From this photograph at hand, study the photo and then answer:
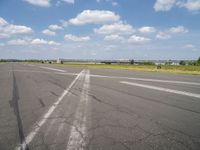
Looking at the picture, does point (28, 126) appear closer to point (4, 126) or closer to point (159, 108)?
point (4, 126)

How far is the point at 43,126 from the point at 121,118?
1.81 metres

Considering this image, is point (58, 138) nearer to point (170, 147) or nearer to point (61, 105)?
point (170, 147)

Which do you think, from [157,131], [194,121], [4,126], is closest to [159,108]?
[194,121]

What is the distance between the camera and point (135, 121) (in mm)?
4422

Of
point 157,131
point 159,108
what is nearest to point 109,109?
point 159,108

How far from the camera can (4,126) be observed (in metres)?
4.21

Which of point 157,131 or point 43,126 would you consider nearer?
point 157,131

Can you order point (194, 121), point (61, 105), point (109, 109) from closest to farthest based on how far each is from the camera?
point (194, 121) < point (109, 109) < point (61, 105)

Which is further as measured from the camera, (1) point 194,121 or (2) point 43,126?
(1) point 194,121

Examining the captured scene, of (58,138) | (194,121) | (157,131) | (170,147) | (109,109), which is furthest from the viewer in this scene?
(109,109)

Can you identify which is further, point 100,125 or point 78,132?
point 100,125

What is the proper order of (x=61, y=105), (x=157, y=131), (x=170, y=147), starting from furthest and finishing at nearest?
1. (x=61, y=105)
2. (x=157, y=131)
3. (x=170, y=147)

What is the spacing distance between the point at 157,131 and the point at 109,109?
6.14 feet

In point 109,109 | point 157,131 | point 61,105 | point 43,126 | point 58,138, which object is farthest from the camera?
point 61,105
